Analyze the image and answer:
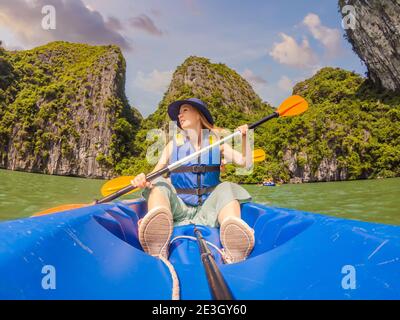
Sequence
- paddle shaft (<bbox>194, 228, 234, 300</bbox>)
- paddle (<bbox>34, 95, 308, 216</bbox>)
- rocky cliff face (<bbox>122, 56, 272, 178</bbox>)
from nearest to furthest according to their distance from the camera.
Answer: paddle shaft (<bbox>194, 228, 234, 300</bbox>), paddle (<bbox>34, 95, 308, 216</bbox>), rocky cliff face (<bbox>122, 56, 272, 178</bbox>)

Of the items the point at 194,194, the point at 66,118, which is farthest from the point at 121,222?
the point at 66,118

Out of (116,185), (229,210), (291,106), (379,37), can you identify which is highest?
(379,37)

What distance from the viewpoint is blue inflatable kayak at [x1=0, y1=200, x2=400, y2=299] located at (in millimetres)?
805

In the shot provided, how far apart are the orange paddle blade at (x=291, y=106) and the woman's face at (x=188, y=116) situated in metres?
0.93

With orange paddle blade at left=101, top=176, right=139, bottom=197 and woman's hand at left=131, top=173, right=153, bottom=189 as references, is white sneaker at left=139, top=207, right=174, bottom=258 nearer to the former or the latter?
woman's hand at left=131, top=173, right=153, bottom=189

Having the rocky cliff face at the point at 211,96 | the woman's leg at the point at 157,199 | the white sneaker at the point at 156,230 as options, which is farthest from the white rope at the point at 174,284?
the rocky cliff face at the point at 211,96

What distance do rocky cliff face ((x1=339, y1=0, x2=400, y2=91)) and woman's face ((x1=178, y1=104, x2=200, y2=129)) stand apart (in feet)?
75.3

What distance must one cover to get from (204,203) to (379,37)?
80.5 ft

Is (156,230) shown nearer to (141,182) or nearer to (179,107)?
(141,182)

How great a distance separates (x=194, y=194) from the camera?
6.85ft

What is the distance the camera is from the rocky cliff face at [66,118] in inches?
1273

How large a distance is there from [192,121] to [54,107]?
37.2 meters

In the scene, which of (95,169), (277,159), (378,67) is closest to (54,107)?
(95,169)

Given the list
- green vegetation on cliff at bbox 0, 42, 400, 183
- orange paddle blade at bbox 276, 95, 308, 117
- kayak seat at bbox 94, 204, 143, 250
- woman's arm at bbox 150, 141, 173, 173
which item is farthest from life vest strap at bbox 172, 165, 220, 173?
green vegetation on cliff at bbox 0, 42, 400, 183
